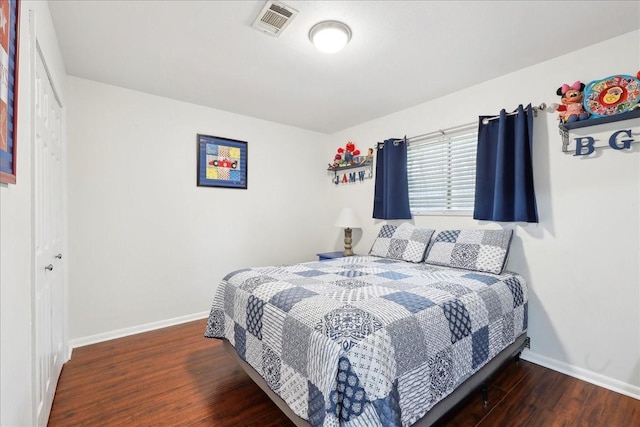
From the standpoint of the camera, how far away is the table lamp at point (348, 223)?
3.68 metres

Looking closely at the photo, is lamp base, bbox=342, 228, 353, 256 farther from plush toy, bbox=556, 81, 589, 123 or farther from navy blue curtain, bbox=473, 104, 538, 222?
plush toy, bbox=556, 81, 589, 123

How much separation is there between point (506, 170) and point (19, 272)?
3025 millimetres

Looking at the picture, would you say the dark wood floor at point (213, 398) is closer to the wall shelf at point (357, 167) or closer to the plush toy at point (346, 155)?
the wall shelf at point (357, 167)

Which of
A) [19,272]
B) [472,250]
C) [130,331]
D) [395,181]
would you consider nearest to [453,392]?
[472,250]

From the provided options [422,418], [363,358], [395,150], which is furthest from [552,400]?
[395,150]

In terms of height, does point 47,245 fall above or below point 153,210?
below

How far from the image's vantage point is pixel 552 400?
1.83 m

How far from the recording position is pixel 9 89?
3.03 feet

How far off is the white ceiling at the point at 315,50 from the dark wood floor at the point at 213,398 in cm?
238

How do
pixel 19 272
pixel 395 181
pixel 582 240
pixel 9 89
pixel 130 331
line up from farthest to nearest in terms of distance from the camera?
pixel 395 181 < pixel 130 331 < pixel 582 240 < pixel 19 272 < pixel 9 89

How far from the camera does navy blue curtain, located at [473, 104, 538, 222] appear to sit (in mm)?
2281

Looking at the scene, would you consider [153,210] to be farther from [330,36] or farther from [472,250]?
[472,250]

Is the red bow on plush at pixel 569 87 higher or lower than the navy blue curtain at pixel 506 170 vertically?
higher

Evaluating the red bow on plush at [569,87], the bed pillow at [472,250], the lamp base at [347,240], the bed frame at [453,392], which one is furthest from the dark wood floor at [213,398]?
the red bow on plush at [569,87]
